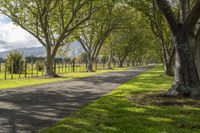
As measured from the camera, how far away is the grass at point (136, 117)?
8.98 m

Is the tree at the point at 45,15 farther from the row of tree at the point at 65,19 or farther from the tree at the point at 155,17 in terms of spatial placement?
the tree at the point at 155,17

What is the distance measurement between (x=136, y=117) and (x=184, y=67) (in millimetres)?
5623

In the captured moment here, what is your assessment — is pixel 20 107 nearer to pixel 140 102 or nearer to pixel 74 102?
pixel 74 102

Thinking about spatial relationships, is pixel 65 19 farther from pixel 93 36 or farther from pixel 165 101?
pixel 165 101

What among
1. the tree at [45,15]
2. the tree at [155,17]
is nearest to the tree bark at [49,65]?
the tree at [45,15]

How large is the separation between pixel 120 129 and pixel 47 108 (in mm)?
4436

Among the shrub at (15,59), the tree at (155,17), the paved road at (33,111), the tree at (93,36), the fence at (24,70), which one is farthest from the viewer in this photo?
the tree at (93,36)

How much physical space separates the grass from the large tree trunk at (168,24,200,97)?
3.46ft

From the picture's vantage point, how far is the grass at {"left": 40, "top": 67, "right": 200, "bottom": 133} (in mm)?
8984

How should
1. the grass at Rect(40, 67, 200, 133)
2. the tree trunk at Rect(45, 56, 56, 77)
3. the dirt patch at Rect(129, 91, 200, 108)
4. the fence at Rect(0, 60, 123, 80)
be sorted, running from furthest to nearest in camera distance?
the tree trunk at Rect(45, 56, 56, 77), the fence at Rect(0, 60, 123, 80), the dirt patch at Rect(129, 91, 200, 108), the grass at Rect(40, 67, 200, 133)

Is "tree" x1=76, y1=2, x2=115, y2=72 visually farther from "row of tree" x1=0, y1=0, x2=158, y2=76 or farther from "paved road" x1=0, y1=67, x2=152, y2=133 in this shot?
"paved road" x1=0, y1=67, x2=152, y2=133

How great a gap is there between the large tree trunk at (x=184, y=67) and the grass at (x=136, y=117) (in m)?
1.06

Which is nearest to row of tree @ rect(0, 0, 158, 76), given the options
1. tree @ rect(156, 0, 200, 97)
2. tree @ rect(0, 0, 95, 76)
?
tree @ rect(0, 0, 95, 76)

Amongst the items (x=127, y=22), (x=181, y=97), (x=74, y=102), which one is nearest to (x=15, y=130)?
(x=74, y=102)
